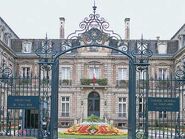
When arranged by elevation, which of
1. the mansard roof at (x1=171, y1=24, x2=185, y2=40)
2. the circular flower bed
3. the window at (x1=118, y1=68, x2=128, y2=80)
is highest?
the mansard roof at (x1=171, y1=24, x2=185, y2=40)

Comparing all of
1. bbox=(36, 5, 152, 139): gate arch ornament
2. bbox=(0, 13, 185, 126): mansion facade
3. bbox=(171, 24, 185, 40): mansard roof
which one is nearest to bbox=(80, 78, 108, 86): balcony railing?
bbox=(0, 13, 185, 126): mansion facade

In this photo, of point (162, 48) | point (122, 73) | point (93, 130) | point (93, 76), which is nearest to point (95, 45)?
point (93, 130)

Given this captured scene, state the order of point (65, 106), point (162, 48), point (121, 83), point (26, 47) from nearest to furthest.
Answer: point (65, 106)
point (121, 83)
point (162, 48)
point (26, 47)

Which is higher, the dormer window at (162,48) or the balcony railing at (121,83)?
the dormer window at (162,48)

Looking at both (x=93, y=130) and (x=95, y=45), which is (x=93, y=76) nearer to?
(x=93, y=130)

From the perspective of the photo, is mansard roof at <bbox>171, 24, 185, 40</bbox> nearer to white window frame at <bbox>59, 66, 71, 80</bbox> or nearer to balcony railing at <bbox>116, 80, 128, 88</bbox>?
balcony railing at <bbox>116, 80, 128, 88</bbox>

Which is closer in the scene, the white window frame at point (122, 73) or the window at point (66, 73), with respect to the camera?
the white window frame at point (122, 73)

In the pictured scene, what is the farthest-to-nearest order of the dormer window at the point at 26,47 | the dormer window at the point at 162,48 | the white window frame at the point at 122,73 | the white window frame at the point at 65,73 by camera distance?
the dormer window at the point at 26,47 → the dormer window at the point at 162,48 → the white window frame at the point at 65,73 → the white window frame at the point at 122,73

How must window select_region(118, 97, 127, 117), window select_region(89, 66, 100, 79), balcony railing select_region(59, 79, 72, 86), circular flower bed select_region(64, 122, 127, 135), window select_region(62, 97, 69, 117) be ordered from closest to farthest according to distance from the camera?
circular flower bed select_region(64, 122, 127, 135)
window select_region(62, 97, 69, 117)
window select_region(118, 97, 127, 117)
window select_region(89, 66, 100, 79)
balcony railing select_region(59, 79, 72, 86)

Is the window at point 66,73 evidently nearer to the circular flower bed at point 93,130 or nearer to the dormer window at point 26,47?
the dormer window at point 26,47

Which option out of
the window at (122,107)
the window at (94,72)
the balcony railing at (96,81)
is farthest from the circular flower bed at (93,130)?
the window at (94,72)

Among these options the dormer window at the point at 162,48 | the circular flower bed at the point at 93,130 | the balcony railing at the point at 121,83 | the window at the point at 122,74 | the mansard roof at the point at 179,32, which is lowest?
the circular flower bed at the point at 93,130

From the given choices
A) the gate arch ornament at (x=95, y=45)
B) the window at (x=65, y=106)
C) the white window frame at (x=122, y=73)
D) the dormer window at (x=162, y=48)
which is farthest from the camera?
the dormer window at (x=162, y=48)

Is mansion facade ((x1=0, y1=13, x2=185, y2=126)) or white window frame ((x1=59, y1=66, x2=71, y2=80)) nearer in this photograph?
mansion facade ((x1=0, y1=13, x2=185, y2=126))
